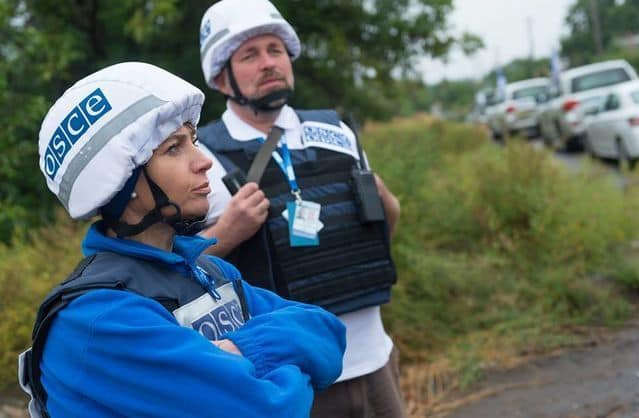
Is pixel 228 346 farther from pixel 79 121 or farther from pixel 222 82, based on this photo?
pixel 222 82

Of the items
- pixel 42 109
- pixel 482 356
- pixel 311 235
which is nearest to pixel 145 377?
pixel 311 235

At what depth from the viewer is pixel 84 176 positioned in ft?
5.17

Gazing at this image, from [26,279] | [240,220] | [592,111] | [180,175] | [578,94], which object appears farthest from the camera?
[578,94]

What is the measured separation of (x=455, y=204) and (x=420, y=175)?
1.27ft

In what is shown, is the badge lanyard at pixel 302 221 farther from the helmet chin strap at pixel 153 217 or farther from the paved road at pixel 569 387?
the paved road at pixel 569 387

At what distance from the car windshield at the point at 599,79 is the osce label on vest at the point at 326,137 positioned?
1546 centimetres

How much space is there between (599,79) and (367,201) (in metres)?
Result: 15.8

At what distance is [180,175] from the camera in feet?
5.40

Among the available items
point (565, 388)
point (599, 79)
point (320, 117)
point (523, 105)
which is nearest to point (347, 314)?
point (320, 117)

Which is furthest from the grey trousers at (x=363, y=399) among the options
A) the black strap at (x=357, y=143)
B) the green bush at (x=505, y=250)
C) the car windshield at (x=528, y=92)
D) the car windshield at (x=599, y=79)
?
the car windshield at (x=528, y=92)

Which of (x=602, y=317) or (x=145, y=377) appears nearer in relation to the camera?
(x=145, y=377)

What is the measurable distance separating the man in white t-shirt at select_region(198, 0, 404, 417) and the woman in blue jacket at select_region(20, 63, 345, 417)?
2.00 ft

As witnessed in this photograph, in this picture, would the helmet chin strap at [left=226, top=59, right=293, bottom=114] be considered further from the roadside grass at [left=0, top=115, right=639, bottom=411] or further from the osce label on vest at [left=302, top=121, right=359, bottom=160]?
the roadside grass at [left=0, top=115, right=639, bottom=411]

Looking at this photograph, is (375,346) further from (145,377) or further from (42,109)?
(42,109)
